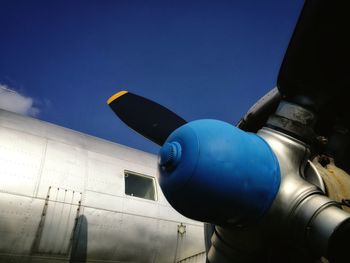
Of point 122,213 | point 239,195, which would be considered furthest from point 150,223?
point 239,195

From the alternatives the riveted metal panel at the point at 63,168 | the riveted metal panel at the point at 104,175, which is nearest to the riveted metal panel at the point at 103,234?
the riveted metal panel at the point at 104,175

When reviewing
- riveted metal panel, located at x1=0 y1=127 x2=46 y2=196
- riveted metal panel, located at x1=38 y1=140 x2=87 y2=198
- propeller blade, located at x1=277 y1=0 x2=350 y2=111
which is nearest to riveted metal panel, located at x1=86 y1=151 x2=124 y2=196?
riveted metal panel, located at x1=38 y1=140 x2=87 y2=198

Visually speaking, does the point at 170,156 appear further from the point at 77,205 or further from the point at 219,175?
the point at 77,205

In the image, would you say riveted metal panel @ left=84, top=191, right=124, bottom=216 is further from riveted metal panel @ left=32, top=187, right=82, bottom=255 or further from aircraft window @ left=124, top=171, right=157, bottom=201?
aircraft window @ left=124, top=171, right=157, bottom=201

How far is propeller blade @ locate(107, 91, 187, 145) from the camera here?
4.35 meters

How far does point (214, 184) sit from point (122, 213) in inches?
240

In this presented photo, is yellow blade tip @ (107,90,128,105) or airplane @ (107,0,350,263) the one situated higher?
yellow blade tip @ (107,90,128,105)

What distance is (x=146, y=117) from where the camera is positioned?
14.7 feet

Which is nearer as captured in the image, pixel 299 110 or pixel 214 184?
pixel 214 184

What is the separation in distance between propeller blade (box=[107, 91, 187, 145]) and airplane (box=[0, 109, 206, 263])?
2695mm

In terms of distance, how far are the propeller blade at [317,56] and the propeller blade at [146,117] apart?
2.10m

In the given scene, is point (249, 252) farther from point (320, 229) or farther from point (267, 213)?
point (320, 229)

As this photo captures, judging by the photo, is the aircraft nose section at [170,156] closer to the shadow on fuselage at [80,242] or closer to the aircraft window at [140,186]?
the shadow on fuselage at [80,242]

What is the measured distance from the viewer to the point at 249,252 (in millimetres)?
2457
